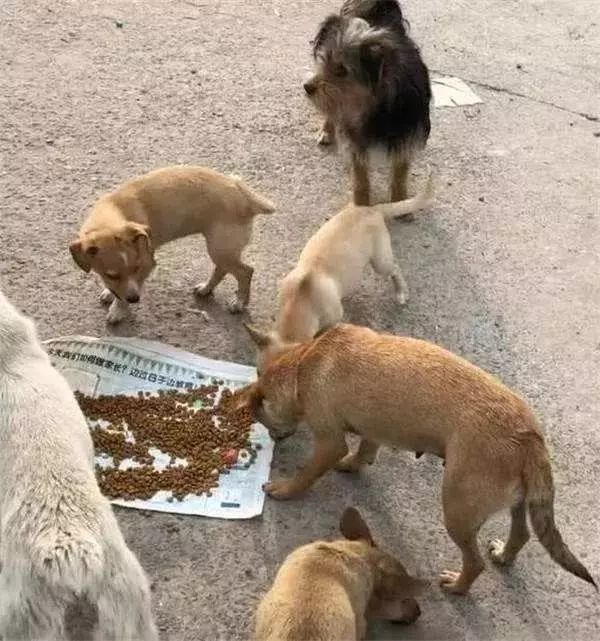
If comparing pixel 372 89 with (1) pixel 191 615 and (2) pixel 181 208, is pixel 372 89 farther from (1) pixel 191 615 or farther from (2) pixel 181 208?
(1) pixel 191 615

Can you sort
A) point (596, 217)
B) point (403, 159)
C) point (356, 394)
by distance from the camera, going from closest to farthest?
point (356, 394), point (403, 159), point (596, 217)

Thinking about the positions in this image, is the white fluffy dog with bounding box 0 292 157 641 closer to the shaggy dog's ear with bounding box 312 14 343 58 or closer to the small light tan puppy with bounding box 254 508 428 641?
the small light tan puppy with bounding box 254 508 428 641

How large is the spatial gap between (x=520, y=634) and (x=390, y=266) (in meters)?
1.06

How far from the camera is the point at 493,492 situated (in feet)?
6.19

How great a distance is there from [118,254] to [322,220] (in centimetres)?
86

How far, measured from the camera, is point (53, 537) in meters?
1.55

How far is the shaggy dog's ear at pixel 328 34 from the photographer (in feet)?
8.76

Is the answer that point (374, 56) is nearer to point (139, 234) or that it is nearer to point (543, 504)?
point (139, 234)

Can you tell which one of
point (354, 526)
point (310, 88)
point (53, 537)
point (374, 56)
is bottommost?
point (354, 526)

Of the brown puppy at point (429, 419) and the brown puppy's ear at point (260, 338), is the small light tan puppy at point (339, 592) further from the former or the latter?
the brown puppy's ear at point (260, 338)

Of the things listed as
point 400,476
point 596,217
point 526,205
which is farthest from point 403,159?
point 400,476

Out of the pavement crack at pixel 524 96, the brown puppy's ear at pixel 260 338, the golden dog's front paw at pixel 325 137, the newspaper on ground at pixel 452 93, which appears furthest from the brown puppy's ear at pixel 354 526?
the pavement crack at pixel 524 96

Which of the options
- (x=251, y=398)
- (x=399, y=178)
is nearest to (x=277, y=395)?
(x=251, y=398)

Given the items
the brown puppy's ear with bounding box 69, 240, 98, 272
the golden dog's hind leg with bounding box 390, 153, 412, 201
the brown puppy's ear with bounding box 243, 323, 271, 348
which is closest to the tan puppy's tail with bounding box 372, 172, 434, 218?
the golden dog's hind leg with bounding box 390, 153, 412, 201
